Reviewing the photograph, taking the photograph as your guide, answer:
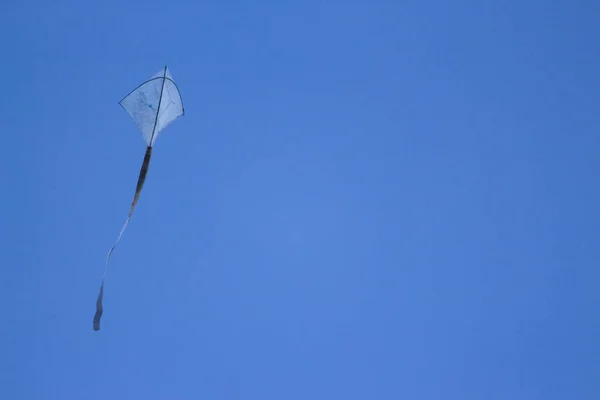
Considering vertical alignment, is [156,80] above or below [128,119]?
below

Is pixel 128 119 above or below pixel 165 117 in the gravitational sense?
above

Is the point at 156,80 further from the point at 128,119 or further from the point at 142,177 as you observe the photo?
the point at 128,119

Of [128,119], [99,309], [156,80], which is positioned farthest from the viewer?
[128,119]

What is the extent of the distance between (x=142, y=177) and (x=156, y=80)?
0.26 metres

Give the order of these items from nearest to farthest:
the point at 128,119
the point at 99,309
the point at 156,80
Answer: the point at 99,309 < the point at 156,80 < the point at 128,119

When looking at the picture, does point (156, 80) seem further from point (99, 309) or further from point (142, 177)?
point (99, 309)

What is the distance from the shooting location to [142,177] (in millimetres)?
962

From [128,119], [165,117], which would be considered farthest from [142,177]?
[128,119]

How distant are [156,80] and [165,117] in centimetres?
9

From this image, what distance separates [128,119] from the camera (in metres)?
1.52

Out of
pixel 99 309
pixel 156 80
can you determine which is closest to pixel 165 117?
pixel 156 80

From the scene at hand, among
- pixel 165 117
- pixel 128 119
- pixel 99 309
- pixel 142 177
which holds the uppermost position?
pixel 128 119

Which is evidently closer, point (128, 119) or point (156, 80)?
point (156, 80)

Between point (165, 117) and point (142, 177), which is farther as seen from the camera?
point (165, 117)
